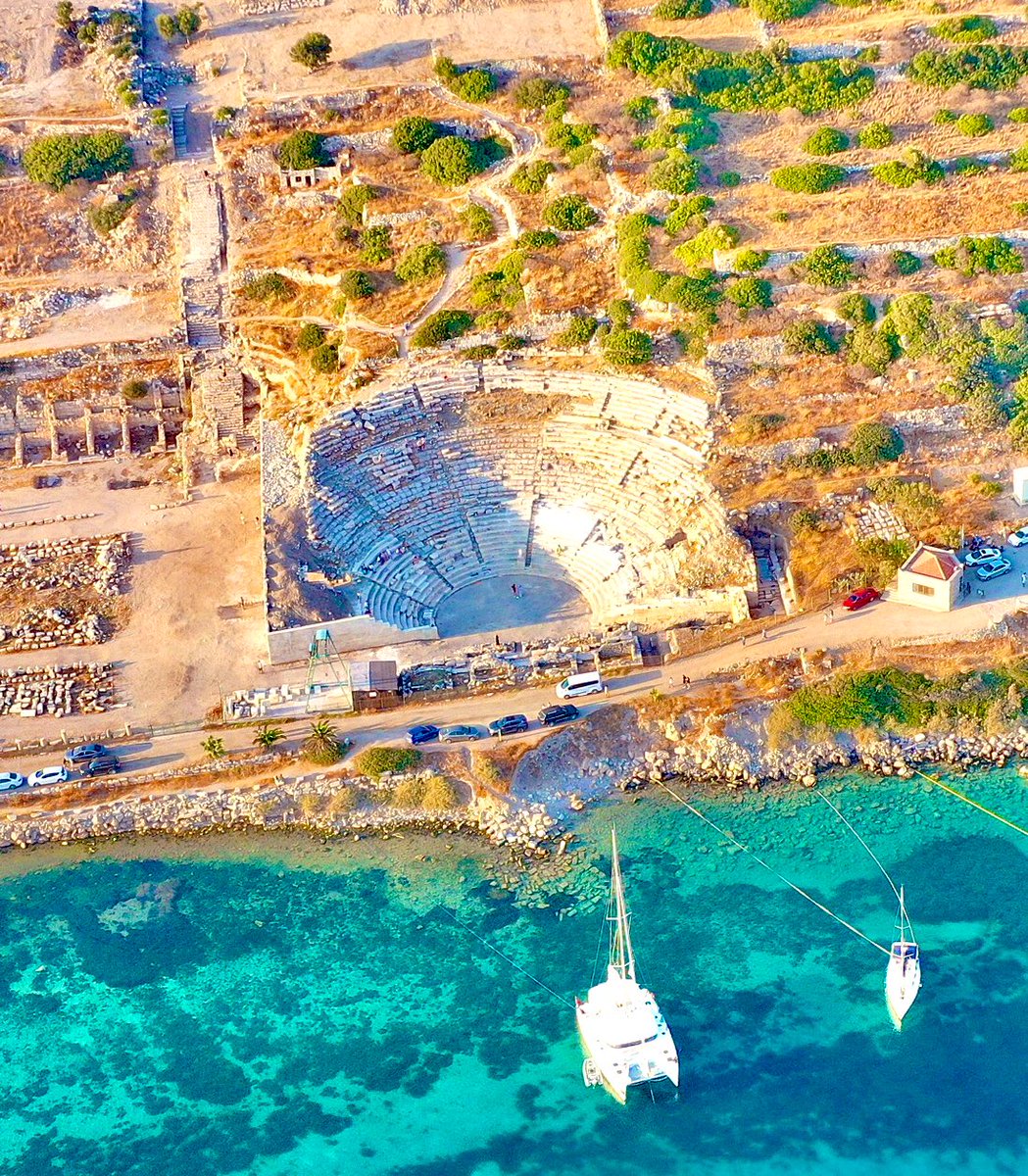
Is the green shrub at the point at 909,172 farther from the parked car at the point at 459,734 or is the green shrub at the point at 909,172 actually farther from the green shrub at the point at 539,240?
the parked car at the point at 459,734

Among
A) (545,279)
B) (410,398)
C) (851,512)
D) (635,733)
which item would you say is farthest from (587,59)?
(635,733)

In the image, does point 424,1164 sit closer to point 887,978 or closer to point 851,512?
point 887,978

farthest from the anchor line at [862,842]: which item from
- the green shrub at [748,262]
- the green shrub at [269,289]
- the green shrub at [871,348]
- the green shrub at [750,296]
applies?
the green shrub at [269,289]

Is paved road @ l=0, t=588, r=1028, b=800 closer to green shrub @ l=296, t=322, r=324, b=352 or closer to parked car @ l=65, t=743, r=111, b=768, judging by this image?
parked car @ l=65, t=743, r=111, b=768

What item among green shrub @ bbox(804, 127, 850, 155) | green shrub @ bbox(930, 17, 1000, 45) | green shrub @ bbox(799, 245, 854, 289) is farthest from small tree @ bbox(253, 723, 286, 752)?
green shrub @ bbox(930, 17, 1000, 45)

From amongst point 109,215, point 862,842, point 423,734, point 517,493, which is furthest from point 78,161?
point 862,842
